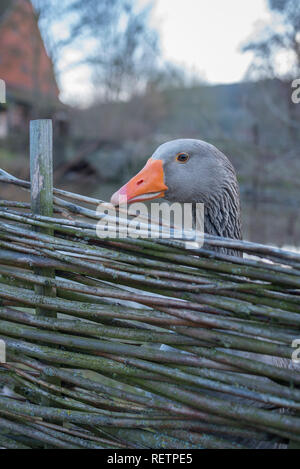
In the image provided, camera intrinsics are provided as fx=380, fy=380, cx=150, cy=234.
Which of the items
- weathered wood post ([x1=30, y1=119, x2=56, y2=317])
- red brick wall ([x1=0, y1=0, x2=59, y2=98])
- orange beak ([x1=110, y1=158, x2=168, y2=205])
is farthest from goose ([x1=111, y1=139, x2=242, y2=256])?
red brick wall ([x1=0, y1=0, x2=59, y2=98])

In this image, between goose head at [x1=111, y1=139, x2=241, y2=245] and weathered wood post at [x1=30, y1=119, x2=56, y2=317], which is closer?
weathered wood post at [x1=30, y1=119, x2=56, y2=317]

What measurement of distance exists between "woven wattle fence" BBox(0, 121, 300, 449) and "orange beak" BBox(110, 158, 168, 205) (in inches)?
9.5

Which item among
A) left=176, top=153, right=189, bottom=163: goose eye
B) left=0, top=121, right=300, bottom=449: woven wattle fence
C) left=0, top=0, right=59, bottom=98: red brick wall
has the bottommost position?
left=0, top=121, right=300, bottom=449: woven wattle fence

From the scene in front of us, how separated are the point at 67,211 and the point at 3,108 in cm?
1705

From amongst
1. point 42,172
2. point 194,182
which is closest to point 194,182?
point 194,182

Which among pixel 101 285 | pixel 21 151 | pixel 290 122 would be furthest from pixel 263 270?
pixel 21 151

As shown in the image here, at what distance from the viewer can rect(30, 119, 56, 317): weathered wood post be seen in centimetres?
112

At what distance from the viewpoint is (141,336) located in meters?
1.04

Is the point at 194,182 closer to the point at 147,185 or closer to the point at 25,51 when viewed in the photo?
the point at 147,185

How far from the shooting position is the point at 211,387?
989mm

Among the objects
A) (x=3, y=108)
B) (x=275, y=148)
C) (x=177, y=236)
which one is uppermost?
(x=3, y=108)

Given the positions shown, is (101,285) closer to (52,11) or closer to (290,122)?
(290,122)

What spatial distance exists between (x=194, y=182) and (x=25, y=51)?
49.8 ft

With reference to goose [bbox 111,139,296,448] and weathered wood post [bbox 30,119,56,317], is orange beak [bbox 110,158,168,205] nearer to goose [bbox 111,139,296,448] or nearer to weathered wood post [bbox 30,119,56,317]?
goose [bbox 111,139,296,448]
